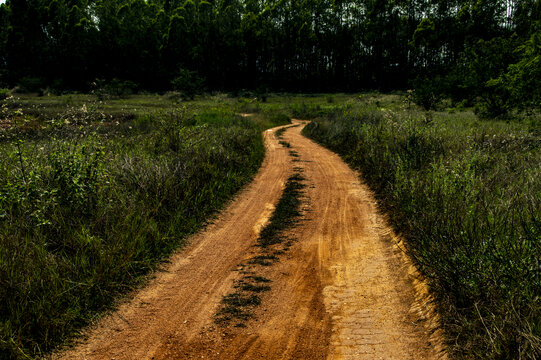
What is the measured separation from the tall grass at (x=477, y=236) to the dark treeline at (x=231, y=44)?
54.0 m

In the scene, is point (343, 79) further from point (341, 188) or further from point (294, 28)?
point (341, 188)

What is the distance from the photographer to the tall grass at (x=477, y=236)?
2805 mm

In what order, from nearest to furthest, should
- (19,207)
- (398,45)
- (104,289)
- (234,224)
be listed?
(104,289)
(19,207)
(234,224)
(398,45)

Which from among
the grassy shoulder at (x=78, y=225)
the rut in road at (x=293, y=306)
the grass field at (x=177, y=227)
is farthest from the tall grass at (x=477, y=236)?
the grassy shoulder at (x=78, y=225)

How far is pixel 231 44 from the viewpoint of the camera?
59500 mm

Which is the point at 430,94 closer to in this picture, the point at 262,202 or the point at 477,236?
the point at 262,202

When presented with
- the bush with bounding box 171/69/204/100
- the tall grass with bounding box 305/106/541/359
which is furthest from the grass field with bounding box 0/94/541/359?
the bush with bounding box 171/69/204/100

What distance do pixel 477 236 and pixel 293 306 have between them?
2305 mm

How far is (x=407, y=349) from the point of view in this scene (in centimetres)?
329

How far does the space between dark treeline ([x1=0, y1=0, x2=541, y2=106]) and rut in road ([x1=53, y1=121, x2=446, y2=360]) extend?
5539cm

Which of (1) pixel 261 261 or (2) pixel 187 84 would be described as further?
(2) pixel 187 84

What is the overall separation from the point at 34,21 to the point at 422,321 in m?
79.9

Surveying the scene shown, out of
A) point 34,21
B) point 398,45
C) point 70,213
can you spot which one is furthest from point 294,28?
point 70,213

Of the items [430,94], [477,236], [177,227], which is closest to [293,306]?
[477,236]
